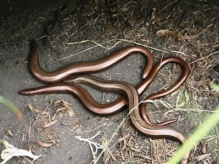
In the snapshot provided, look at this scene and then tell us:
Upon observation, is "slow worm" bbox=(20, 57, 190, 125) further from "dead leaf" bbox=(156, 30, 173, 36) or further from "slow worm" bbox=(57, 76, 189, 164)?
"dead leaf" bbox=(156, 30, 173, 36)

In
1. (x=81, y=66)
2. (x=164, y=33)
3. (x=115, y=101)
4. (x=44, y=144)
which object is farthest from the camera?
(x=164, y=33)

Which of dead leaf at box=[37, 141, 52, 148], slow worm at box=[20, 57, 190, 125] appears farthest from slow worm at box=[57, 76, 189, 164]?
dead leaf at box=[37, 141, 52, 148]

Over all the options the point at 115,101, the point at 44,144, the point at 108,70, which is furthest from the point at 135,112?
the point at 44,144

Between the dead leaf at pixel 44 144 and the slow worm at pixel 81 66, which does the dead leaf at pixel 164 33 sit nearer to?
the slow worm at pixel 81 66

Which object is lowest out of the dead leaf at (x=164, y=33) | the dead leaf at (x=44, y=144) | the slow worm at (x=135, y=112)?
the dead leaf at (x=44, y=144)

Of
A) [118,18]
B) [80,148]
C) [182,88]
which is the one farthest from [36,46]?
[182,88]

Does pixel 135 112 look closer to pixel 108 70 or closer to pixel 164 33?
pixel 108 70

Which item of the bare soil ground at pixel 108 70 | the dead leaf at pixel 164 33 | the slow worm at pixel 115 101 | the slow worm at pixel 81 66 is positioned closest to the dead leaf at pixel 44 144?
the bare soil ground at pixel 108 70

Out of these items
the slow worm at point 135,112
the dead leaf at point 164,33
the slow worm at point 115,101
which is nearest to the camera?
the slow worm at point 135,112

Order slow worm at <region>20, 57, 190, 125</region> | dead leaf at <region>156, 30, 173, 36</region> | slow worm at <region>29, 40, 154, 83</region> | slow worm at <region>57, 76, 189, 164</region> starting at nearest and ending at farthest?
slow worm at <region>57, 76, 189, 164</region>
slow worm at <region>20, 57, 190, 125</region>
slow worm at <region>29, 40, 154, 83</region>
dead leaf at <region>156, 30, 173, 36</region>
